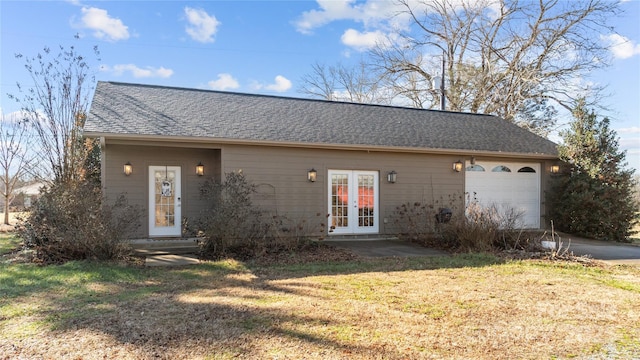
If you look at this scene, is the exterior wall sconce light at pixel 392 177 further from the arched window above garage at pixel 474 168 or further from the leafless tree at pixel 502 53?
the leafless tree at pixel 502 53

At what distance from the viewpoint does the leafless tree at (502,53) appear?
1855cm

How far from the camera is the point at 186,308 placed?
14.0 feet

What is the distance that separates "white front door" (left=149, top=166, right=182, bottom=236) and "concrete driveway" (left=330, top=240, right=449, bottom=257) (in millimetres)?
4009

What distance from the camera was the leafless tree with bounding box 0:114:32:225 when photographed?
44.4 ft

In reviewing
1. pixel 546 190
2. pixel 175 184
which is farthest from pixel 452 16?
pixel 175 184

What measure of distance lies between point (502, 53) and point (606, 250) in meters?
14.7

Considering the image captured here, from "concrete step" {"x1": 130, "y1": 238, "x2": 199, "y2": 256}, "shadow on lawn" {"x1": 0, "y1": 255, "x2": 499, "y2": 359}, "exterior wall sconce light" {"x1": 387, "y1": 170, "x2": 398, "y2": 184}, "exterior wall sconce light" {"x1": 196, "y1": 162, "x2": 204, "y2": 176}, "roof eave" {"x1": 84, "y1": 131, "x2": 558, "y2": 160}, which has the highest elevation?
"roof eave" {"x1": 84, "y1": 131, "x2": 558, "y2": 160}

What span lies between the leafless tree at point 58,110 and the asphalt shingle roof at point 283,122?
90 centimetres

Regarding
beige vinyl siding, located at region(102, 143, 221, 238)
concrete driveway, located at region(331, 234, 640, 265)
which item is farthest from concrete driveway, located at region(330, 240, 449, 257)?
beige vinyl siding, located at region(102, 143, 221, 238)

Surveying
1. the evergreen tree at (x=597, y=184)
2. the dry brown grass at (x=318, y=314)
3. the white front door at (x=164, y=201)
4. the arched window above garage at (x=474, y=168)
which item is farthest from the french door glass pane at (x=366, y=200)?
the evergreen tree at (x=597, y=184)

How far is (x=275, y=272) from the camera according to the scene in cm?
622

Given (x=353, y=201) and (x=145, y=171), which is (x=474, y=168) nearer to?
(x=353, y=201)

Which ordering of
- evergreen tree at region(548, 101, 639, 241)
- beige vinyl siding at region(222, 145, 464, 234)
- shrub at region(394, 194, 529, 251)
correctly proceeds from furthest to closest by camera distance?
1. evergreen tree at region(548, 101, 639, 241)
2. beige vinyl siding at region(222, 145, 464, 234)
3. shrub at region(394, 194, 529, 251)

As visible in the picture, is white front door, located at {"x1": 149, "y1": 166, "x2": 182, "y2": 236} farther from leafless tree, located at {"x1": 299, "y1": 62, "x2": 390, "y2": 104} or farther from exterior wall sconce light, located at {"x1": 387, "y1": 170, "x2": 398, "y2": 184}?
leafless tree, located at {"x1": 299, "y1": 62, "x2": 390, "y2": 104}
